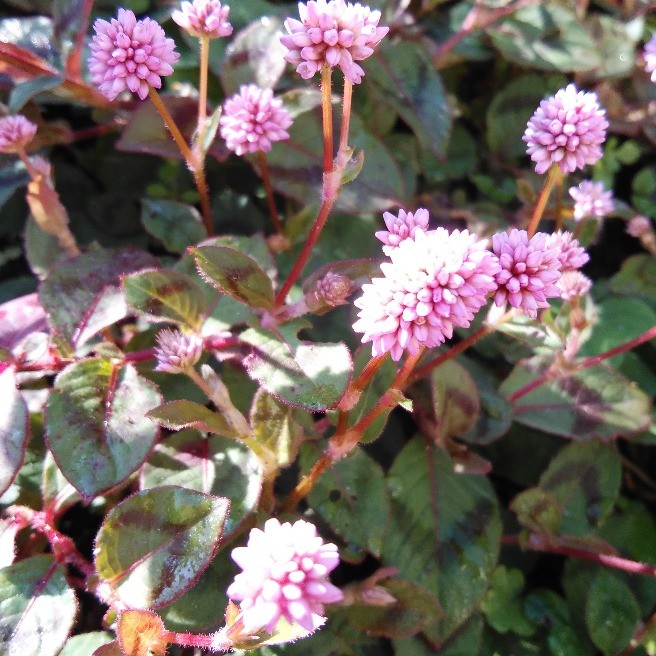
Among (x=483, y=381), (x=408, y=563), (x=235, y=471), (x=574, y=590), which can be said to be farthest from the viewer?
(x=483, y=381)

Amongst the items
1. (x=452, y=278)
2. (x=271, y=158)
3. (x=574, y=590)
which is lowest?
(x=574, y=590)

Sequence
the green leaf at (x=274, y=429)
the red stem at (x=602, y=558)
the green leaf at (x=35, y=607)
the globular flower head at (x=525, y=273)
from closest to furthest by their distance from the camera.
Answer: the globular flower head at (x=525, y=273)
the green leaf at (x=35, y=607)
the green leaf at (x=274, y=429)
the red stem at (x=602, y=558)

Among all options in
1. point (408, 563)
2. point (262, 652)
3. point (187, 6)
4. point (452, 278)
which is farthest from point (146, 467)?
point (187, 6)

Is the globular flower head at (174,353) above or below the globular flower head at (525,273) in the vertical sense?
below

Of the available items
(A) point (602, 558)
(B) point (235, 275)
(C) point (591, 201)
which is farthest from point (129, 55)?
(A) point (602, 558)

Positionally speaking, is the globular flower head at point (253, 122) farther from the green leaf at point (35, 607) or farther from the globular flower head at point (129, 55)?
the green leaf at point (35, 607)

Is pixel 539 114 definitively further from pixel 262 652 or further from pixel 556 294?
pixel 262 652

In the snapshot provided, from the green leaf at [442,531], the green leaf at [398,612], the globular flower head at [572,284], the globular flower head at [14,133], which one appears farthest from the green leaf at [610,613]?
the globular flower head at [14,133]
